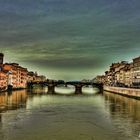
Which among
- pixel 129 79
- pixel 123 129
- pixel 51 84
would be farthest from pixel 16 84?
pixel 123 129

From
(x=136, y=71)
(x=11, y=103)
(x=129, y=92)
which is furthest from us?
(x=136, y=71)

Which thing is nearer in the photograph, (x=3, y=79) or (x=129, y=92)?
(x=129, y=92)

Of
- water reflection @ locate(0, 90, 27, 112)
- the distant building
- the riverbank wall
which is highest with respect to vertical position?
the distant building

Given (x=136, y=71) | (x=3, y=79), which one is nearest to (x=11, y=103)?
(x=3, y=79)

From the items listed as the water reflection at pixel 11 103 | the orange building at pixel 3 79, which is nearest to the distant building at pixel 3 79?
the orange building at pixel 3 79

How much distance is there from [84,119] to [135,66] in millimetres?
99316

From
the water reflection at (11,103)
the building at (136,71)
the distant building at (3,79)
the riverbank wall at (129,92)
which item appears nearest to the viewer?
the water reflection at (11,103)

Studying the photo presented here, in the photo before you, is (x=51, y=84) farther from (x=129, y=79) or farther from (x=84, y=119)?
(x=84, y=119)

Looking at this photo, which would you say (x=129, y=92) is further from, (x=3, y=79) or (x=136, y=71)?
(x=3, y=79)

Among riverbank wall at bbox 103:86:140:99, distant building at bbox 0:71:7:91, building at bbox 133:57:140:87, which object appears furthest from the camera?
building at bbox 133:57:140:87

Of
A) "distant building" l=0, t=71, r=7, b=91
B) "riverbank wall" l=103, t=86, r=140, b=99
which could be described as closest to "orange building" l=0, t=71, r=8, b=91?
"distant building" l=0, t=71, r=7, b=91

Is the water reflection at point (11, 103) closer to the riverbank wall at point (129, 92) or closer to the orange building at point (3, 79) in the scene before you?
the riverbank wall at point (129, 92)

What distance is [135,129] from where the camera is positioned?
36.2 metres

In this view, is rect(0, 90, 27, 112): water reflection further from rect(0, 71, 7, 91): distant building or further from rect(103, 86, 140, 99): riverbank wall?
rect(0, 71, 7, 91): distant building
